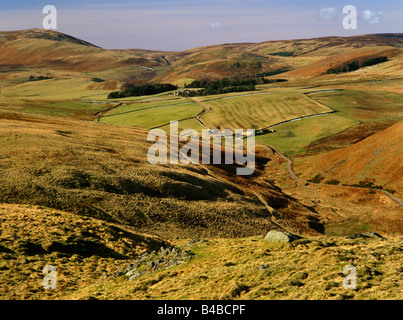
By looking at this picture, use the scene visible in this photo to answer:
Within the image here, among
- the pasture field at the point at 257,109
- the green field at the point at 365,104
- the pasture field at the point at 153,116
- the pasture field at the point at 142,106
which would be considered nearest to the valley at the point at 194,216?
the pasture field at the point at 257,109

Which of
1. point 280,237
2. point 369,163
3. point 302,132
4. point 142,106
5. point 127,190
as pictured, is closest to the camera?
point 280,237

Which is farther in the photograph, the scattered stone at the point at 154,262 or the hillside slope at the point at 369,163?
the hillside slope at the point at 369,163

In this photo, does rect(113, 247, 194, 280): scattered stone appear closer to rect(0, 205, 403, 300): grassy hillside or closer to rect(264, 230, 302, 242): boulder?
rect(0, 205, 403, 300): grassy hillside

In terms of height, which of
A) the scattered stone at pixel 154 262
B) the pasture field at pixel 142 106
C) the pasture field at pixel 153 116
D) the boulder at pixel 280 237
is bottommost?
the scattered stone at pixel 154 262

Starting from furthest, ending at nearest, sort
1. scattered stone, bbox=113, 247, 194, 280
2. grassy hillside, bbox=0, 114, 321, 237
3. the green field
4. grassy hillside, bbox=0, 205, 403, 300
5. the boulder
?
the green field → grassy hillside, bbox=0, 114, 321, 237 → the boulder → scattered stone, bbox=113, 247, 194, 280 → grassy hillside, bbox=0, 205, 403, 300

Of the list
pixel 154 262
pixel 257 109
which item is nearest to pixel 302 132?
pixel 257 109

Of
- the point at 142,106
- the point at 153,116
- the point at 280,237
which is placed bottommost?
the point at 280,237

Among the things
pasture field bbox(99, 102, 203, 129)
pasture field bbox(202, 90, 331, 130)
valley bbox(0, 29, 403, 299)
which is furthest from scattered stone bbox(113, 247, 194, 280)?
pasture field bbox(202, 90, 331, 130)

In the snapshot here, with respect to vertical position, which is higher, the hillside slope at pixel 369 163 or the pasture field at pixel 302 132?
the pasture field at pixel 302 132

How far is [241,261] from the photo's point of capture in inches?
970

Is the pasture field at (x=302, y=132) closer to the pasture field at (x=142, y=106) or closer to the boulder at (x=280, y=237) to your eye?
the pasture field at (x=142, y=106)

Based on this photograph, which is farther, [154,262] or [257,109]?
[257,109]

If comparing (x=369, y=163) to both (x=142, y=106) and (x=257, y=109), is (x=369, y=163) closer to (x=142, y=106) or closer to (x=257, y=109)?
(x=257, y=109)
